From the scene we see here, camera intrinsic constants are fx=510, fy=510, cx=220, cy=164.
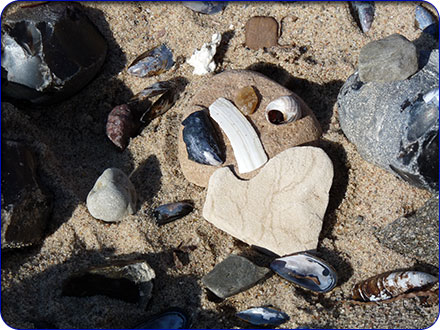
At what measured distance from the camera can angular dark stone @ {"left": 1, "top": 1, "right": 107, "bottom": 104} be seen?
3451 mm

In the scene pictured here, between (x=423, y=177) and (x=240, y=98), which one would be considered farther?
(x=240, y=98)

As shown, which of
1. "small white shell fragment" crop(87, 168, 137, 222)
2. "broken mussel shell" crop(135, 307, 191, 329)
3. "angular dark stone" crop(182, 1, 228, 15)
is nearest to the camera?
"broken mussel shell" crop(135, 307, 191, 329)

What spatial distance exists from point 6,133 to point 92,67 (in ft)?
2.52

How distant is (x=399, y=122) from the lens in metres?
2.95

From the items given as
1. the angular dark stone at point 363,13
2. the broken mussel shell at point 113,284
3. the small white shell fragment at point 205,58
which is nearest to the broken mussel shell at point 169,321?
the broken mussel shell at point 113,284

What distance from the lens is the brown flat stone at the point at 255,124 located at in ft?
10.6

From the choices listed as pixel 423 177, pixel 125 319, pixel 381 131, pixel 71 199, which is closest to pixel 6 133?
pixel 71 199

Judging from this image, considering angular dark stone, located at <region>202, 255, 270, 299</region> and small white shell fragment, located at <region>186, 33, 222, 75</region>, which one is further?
small white shell fragment, located at <region>186, 33, 222, 75</region>

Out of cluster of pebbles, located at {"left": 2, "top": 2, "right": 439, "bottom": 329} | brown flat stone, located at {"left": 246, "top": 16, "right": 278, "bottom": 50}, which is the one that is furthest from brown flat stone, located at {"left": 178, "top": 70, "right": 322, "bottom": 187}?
brown flat stone, located at {"left": 246, "top": 16, "right": 278, "bottom": 50}

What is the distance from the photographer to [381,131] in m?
3.05

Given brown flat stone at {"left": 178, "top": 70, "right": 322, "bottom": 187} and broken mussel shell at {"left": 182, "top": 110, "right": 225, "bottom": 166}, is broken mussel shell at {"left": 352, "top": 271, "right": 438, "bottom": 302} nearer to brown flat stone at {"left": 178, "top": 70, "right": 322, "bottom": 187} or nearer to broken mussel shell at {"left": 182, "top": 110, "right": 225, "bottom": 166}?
brown flat stone at {"left": 178, "top": 70, "right": 322, "bottom": 187}

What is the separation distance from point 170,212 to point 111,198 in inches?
14.7

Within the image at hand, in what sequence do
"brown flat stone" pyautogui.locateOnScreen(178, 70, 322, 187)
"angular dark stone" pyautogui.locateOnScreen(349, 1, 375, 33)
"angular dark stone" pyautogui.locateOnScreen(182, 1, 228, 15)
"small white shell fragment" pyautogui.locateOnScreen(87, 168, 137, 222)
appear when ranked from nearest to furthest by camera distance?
"small white shell fragment" pyautogui.locateOnScreen(87, 168, 137, 222) < "brown flat stone" pyautogui.locateOnScreen(178, 70, 322, 187) < "angular dark stone" pyautogui.locateOnScreen(349, 1, 375, 33) < "angular dark stone" pyautogui.locateOnScreen(182, 1, 228, 15)

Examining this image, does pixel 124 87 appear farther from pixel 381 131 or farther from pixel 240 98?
pixel 381 131
